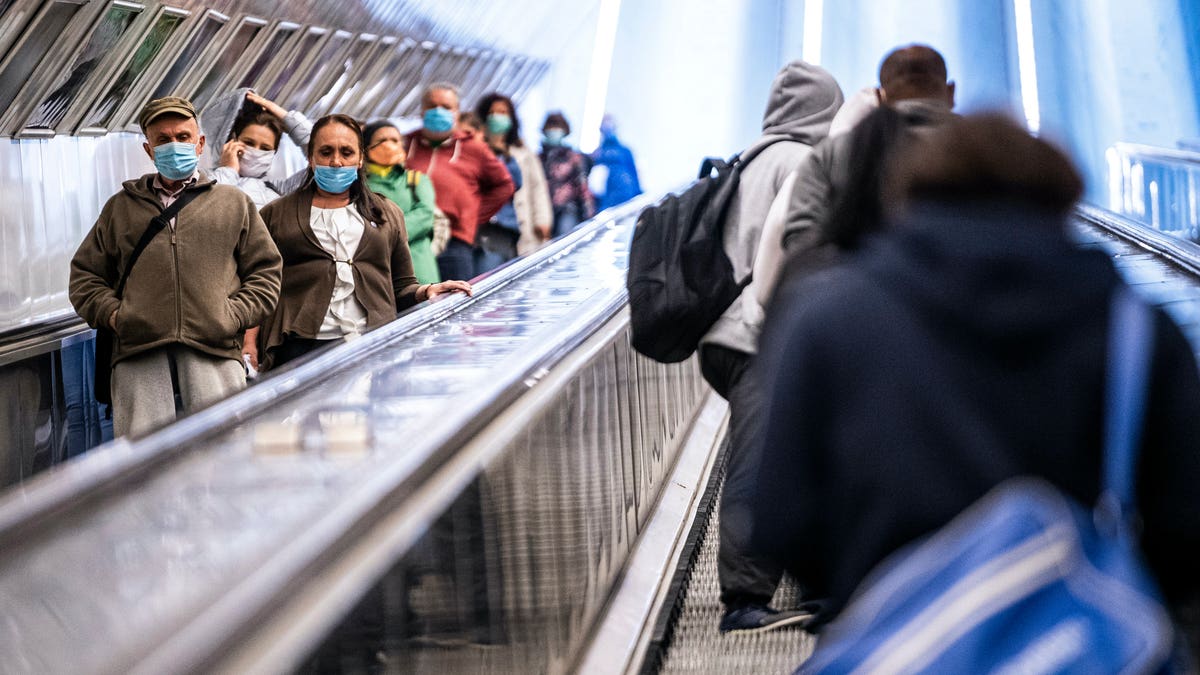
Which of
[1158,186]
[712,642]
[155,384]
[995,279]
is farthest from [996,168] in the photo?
[1158,186]

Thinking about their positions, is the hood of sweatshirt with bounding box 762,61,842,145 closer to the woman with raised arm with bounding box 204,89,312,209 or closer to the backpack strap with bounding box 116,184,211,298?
the backpack strap with bounding box 116,184,211,298

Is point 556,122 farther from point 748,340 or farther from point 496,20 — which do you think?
point 496,20

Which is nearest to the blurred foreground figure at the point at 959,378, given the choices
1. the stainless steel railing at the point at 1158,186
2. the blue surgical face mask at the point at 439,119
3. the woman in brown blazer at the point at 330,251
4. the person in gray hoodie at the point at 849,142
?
the person in gray hoodie at the point at 849,142

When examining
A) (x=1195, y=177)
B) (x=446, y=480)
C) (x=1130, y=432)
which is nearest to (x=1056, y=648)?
(x=1130, y=432)

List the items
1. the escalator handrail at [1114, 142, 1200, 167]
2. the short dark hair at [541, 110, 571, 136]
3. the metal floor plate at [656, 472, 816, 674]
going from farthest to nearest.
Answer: the escalator handrail at [1114, 142, 1200, 167] < the short dark hair at [541, 110, 571, 136] < the metal floor plate at [656, 472, 816, 674]

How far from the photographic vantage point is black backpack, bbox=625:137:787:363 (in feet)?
15.8

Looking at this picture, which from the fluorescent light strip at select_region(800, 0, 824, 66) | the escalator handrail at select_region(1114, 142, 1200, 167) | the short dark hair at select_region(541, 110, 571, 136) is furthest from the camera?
the fluorescent light strip at select_region(800, 0, 824, 66)

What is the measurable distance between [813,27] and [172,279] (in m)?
35.4

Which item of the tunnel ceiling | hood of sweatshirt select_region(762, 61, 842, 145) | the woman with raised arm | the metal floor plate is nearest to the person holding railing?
the woman with raised arm

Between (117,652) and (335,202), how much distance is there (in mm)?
4847

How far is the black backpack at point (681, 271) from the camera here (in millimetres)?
4801

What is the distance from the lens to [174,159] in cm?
588

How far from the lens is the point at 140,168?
11664 millimetres

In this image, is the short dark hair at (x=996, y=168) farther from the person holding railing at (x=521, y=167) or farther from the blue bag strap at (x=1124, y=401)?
the person holding railing at (x=521, y=167)
